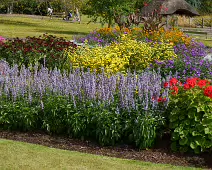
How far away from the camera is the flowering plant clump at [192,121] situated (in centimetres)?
659

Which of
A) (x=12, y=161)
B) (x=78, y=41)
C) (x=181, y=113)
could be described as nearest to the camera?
(x=12, y=161)

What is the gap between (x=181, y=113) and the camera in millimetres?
6844

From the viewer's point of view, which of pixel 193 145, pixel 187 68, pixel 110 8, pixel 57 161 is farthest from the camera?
pixel 110 8

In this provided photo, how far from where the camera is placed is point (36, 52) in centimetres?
1342

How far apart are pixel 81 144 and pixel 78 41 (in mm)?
13702

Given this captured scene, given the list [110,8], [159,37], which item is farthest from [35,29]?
[159,37]

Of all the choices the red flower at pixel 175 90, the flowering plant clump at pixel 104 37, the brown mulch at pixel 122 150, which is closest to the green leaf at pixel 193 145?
the brown mulch at pixel 122 150

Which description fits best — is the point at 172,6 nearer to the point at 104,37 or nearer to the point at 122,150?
the point at 104,37

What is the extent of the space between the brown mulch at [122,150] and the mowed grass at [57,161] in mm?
233

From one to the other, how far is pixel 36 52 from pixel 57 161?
7436 mm

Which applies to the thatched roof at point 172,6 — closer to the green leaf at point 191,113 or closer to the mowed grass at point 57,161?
the green leaf at point 191,113

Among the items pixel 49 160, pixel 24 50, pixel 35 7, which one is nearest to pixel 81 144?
pixel 49 160

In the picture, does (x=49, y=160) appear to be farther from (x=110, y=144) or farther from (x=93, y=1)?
(x=93, y=1)

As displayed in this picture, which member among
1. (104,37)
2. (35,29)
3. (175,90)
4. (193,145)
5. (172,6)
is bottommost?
(193,145)
